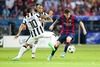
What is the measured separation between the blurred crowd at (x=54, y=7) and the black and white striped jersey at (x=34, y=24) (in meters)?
11.5

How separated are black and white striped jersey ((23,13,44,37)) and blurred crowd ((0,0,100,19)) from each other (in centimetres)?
1147

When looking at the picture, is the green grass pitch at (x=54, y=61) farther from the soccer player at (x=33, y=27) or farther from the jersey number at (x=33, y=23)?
the jersey number at (x=33, y=23)

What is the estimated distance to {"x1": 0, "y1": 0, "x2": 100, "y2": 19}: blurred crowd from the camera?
A: 3144 cm

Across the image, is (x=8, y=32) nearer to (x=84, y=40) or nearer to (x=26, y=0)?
(x=26, y=0)

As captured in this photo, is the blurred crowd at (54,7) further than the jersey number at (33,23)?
Yes

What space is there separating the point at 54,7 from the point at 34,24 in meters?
12.5

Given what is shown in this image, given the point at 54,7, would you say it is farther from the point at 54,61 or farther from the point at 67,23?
the point at 54,61

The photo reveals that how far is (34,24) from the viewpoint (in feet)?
64.4

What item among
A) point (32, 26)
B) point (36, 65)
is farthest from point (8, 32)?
point (36, 65)

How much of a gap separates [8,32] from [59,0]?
16.5 feet

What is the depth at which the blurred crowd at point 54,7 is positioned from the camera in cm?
3144

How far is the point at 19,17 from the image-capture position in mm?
30953

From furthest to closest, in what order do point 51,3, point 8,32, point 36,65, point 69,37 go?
point 51,3
point 8,32
point 69,37
point 36,65

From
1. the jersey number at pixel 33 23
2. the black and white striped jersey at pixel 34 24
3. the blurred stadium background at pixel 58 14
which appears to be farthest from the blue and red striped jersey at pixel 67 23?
the blurred stadium background at pixel 58 14
